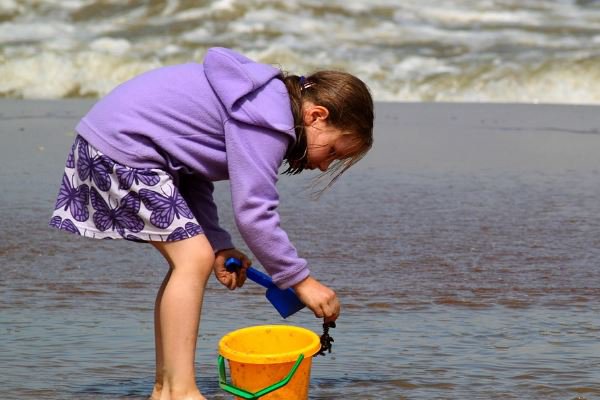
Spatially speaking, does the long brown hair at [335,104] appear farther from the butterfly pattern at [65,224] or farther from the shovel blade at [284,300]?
the butterfly pattern at [65,224]

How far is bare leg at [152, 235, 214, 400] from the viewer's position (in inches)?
112

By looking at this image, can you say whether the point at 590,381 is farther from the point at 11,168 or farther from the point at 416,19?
the point at 416,19

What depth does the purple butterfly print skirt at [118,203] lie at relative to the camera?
2.84m

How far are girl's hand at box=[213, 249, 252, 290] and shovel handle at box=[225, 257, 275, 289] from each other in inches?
0.5

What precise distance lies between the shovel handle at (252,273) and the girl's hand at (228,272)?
14 mm

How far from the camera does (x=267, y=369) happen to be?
2.68 m

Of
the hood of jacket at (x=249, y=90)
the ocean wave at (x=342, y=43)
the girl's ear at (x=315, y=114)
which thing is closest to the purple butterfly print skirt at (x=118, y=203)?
the hood of jacket at (x=249, y=90)

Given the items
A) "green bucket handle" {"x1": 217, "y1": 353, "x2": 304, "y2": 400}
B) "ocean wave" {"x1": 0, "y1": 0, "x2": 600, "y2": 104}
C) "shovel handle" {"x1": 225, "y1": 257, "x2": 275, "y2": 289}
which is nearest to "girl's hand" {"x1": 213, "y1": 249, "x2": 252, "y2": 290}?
"shovel handle" {"x1": 225, "y1": 257, "x2": 275, "y2": 289}

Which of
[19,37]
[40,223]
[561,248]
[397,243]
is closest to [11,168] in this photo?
[40,223]

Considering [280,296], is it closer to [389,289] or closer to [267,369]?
[267,369]

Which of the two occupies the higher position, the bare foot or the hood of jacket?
the hood of jacket

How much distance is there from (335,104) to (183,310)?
628mm

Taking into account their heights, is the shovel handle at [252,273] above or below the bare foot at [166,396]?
above

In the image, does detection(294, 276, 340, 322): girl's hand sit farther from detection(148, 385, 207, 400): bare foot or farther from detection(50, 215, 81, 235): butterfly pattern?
detection(50, 215, 81, 235): butterfly pattern
